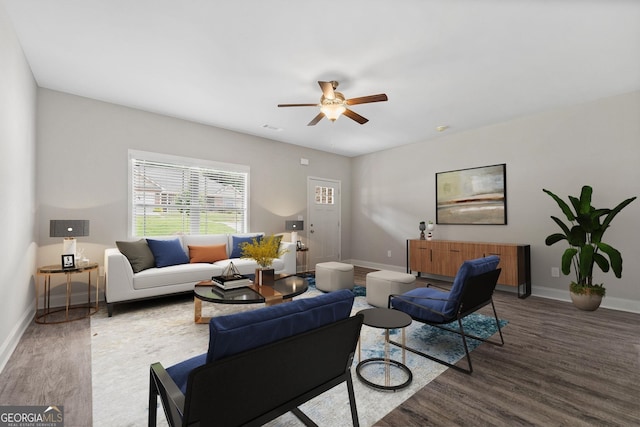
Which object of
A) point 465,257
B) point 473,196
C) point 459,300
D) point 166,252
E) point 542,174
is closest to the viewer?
point 459,300

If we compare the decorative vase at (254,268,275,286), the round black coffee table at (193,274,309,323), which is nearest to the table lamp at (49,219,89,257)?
the round black coffee table at (193,274,309,323)

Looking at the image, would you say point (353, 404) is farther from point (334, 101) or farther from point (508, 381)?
point (334, 101)

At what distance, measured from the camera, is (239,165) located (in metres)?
5.51

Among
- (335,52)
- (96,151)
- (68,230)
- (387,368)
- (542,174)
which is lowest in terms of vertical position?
(387,368)

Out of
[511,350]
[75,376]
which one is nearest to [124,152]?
[75,376]

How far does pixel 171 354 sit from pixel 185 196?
9.80 ft

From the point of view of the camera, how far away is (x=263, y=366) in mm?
1089

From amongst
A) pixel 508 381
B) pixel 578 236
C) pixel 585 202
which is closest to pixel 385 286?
pixel 508 381

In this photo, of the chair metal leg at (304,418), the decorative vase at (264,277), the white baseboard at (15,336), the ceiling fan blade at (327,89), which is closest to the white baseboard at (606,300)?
the decorative vase at (264,277)

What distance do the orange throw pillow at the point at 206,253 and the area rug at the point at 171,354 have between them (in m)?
0.65

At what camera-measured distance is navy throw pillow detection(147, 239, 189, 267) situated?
4.05 m

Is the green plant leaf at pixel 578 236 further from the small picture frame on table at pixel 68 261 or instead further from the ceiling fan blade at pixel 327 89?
the small picture frame on table at pixel 68 261

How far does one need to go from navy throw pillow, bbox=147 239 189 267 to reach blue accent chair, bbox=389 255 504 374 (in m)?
3.06

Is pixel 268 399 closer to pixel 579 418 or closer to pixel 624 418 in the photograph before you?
pixel 579 418
